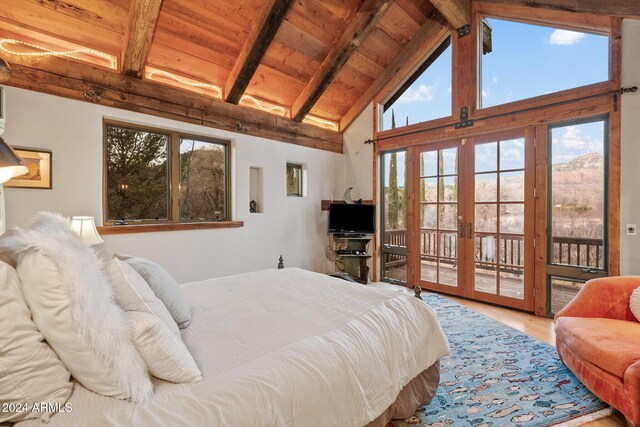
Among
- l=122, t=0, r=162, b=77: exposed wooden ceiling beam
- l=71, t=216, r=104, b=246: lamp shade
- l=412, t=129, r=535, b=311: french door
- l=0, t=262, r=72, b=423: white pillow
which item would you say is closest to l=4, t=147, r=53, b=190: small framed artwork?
l=71, t=216, r=104, b=246: lamp shade

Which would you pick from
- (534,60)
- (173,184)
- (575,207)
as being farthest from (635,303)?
(173,184)

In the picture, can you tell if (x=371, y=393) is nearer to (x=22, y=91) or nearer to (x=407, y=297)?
(x=407, y=297)

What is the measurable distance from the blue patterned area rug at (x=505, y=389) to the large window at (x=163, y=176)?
125 inches

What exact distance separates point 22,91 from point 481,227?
5.10 metres

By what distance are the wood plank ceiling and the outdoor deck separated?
3.00 m

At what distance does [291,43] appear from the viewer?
391 cm

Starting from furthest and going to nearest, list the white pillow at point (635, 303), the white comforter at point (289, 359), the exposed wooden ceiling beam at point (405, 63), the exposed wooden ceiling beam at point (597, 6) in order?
the exposed wooden ceiling beam at point (405, 63)
the exposed wooden ceiling beam at point (597, 6)
the white pillow at point (635, 303)
the white comforter at point (289, 359)

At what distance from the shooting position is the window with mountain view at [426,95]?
436 cm

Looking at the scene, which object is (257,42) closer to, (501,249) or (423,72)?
(423,72)

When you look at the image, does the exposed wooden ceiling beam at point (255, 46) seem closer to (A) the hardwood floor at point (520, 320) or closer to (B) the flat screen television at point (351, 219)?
(B) the flat screen television at point (351, 219)

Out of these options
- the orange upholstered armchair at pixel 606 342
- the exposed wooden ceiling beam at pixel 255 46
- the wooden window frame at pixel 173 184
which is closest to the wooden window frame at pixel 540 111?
the orange upholstered armchair at pixel 606 342

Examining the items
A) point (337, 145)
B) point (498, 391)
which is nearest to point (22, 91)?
point (337, 145)

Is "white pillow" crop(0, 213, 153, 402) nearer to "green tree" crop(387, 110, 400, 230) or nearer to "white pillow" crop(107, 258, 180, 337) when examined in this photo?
"white pillow" crop(107, 258, 180, 337)

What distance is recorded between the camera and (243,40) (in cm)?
358
